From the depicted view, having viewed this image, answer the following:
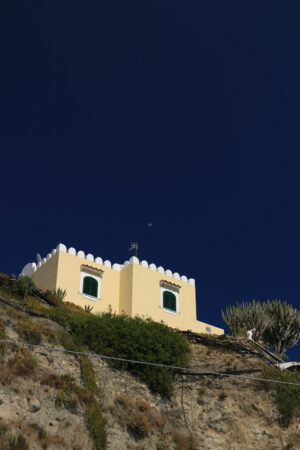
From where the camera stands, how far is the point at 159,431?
55.0 ft

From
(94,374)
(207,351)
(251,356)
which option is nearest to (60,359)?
(94,374)

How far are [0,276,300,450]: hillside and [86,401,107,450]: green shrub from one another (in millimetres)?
31

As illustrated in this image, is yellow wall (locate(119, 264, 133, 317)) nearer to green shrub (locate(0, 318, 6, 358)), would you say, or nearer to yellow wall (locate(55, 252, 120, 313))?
yellow wall (locate(55, 252, 120, 313))

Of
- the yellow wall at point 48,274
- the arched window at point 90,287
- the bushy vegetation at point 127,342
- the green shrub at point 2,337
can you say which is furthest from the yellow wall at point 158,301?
the green shrub at point 2,337

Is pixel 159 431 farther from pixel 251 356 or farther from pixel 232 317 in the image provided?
pixel 232 317

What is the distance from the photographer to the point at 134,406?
17.0 metres

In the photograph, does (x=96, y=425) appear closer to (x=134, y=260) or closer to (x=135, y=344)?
(x=135, y=344)

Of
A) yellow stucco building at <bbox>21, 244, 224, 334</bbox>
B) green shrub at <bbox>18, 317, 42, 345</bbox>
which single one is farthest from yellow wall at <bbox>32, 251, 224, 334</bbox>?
green shrub at <bbox>18, 317, 42, 345</bbox>

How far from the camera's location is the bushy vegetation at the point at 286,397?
18328 mm

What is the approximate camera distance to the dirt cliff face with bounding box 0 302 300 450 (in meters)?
14.0

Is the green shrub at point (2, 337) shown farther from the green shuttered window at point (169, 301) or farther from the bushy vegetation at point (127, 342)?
the green shuttered window at point (169, 301)

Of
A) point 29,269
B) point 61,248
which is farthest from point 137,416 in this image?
point 29,269

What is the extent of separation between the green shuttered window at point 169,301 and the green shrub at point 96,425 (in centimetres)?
1639

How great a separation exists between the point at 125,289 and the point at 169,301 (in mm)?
2979
